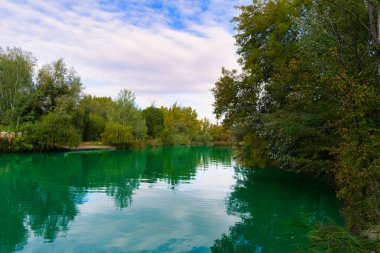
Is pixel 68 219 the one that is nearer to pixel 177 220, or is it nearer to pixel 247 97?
pixel 177 220

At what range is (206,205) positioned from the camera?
12.8m

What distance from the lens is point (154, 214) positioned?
36.3ft

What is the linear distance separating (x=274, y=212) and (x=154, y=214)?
16.3 feet

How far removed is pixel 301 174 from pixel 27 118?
39.3 metres

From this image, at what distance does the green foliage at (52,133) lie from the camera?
3866 cm

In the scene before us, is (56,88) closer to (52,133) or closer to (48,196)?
(52,133)

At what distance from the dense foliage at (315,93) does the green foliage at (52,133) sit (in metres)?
28.0

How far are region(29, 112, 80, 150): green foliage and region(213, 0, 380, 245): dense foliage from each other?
1102 inches

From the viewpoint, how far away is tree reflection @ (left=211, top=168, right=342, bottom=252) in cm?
818

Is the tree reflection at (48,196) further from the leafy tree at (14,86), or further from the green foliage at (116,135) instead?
the green foliage at (116,135)

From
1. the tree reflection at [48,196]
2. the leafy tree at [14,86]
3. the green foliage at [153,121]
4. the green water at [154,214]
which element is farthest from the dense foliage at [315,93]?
the green foliage at [153,121]

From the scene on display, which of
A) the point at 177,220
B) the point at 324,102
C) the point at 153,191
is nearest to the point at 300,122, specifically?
the point at 324,102

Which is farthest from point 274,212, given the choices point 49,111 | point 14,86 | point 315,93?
point 49,111

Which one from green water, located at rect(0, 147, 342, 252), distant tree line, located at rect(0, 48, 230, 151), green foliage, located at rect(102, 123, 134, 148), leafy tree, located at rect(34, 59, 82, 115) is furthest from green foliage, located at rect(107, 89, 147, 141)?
green water, located at rect(0, 147, 342, 252)
